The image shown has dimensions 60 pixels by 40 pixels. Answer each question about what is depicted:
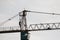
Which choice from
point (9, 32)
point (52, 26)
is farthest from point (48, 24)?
point (9, 32)

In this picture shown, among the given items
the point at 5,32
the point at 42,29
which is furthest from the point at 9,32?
the point at 42,29

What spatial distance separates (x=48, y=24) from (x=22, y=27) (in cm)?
931

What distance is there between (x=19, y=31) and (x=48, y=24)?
418 inches

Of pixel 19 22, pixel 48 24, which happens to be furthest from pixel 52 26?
pixel 19 22

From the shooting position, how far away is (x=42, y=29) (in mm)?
146625

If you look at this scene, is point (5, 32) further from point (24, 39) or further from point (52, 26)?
point (52, 26)

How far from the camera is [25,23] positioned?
479 ft

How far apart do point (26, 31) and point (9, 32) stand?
19.6 ft

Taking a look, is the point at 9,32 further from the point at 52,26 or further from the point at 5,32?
the point at 52,26

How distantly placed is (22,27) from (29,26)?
2.53 m

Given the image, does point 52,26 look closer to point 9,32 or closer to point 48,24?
point 48,24

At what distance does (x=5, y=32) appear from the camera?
143125 millimetres

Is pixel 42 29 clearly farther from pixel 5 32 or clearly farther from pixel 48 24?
pixel 5 32

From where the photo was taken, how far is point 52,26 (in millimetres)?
143250
